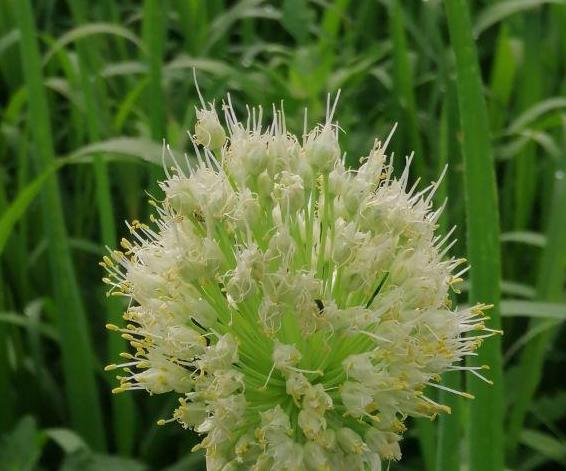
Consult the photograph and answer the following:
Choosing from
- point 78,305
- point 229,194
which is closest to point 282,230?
point 229,194

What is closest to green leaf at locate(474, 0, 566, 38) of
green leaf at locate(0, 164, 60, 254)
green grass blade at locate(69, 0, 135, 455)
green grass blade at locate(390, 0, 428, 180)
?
green grass blade at locate(390, 0, 428, 180)

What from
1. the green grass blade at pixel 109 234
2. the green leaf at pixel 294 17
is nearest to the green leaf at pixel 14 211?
the green grass blade at pixel 109 234

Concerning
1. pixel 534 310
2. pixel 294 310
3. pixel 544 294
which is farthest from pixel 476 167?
pixel 544 294

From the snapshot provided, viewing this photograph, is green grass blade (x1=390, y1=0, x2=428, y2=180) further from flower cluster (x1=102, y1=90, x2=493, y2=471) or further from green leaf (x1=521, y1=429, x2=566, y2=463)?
flower cluster (x1=102, y1=90, x2=493, y2=471)

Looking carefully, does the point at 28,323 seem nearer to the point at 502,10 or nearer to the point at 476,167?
the point at 476,167

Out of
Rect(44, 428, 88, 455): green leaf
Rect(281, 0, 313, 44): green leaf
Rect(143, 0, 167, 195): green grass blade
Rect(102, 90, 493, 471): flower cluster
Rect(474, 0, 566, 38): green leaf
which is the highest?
Rect(474, 0, 566, 38): green leaf

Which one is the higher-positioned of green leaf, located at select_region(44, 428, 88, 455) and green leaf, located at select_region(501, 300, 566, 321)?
green leaf, located at select_region(501, 300, 566, 321)

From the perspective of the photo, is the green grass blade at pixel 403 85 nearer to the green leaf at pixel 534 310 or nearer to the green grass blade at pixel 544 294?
the green grass blade at pixel 544 294

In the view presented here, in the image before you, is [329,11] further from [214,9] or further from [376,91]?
[214,9]
